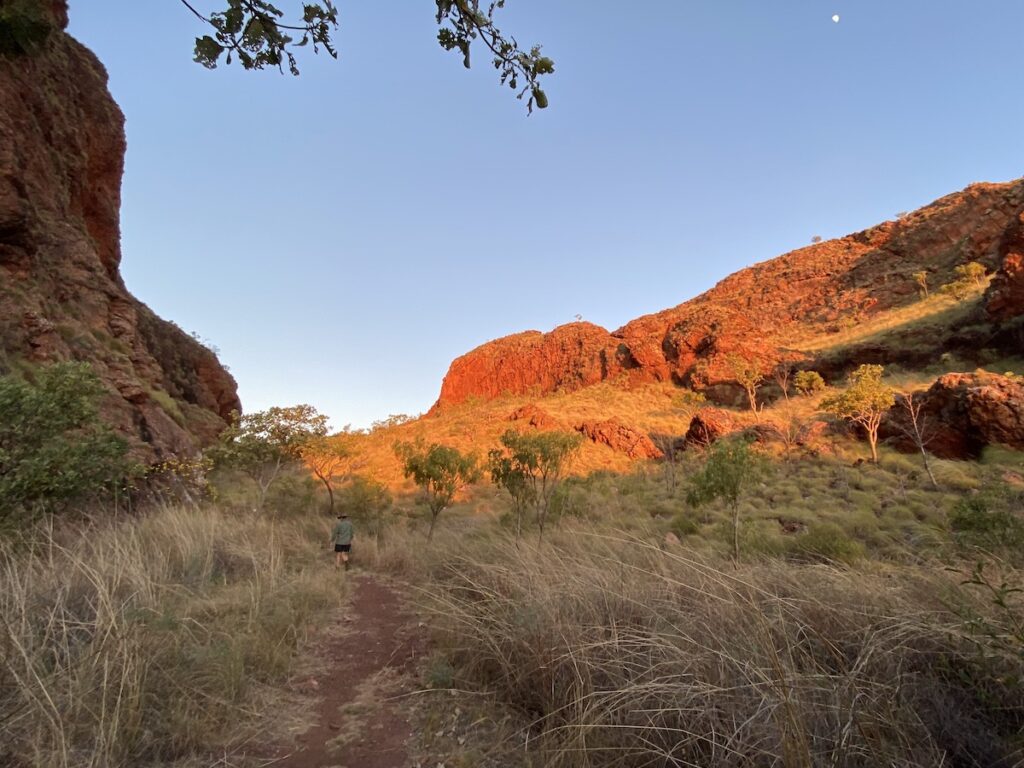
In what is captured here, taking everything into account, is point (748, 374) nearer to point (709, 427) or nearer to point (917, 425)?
point (709, 427)

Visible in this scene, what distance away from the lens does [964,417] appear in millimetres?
20594

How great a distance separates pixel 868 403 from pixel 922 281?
33.1 meters

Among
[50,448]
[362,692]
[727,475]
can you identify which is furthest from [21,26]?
[727,475]

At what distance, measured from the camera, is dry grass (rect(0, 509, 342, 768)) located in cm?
225

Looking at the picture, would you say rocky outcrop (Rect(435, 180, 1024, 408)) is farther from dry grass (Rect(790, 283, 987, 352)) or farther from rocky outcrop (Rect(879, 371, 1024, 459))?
rocky outcrop (Rect(879, 371, 1024, 459))

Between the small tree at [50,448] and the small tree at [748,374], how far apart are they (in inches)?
1254

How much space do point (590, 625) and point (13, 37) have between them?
210 inches

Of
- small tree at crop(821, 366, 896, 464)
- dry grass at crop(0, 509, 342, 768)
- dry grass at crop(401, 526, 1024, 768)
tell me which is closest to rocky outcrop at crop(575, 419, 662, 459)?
small tree at crop(821, 366, 896, 464)

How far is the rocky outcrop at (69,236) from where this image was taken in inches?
460

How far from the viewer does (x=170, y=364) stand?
29.5 meters

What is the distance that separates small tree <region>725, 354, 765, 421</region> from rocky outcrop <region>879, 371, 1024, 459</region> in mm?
8417

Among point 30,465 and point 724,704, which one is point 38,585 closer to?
point 30,465

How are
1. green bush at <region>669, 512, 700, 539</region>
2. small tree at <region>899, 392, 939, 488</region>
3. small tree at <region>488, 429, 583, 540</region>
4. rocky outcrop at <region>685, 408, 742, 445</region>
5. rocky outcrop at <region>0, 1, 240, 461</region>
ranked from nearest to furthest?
rocky outcrop at <region>0, 1, 240, 461</region>, green bush at <region>669, 512, 700, 539</region>, small tree at <region>488, 429, 583, 540</region>, small tree at <region>899, 392, 939, 488</region>, rocky outcrop at <region>685, 408, 742, 445</region>

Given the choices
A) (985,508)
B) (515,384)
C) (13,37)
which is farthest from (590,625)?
(515,384)
